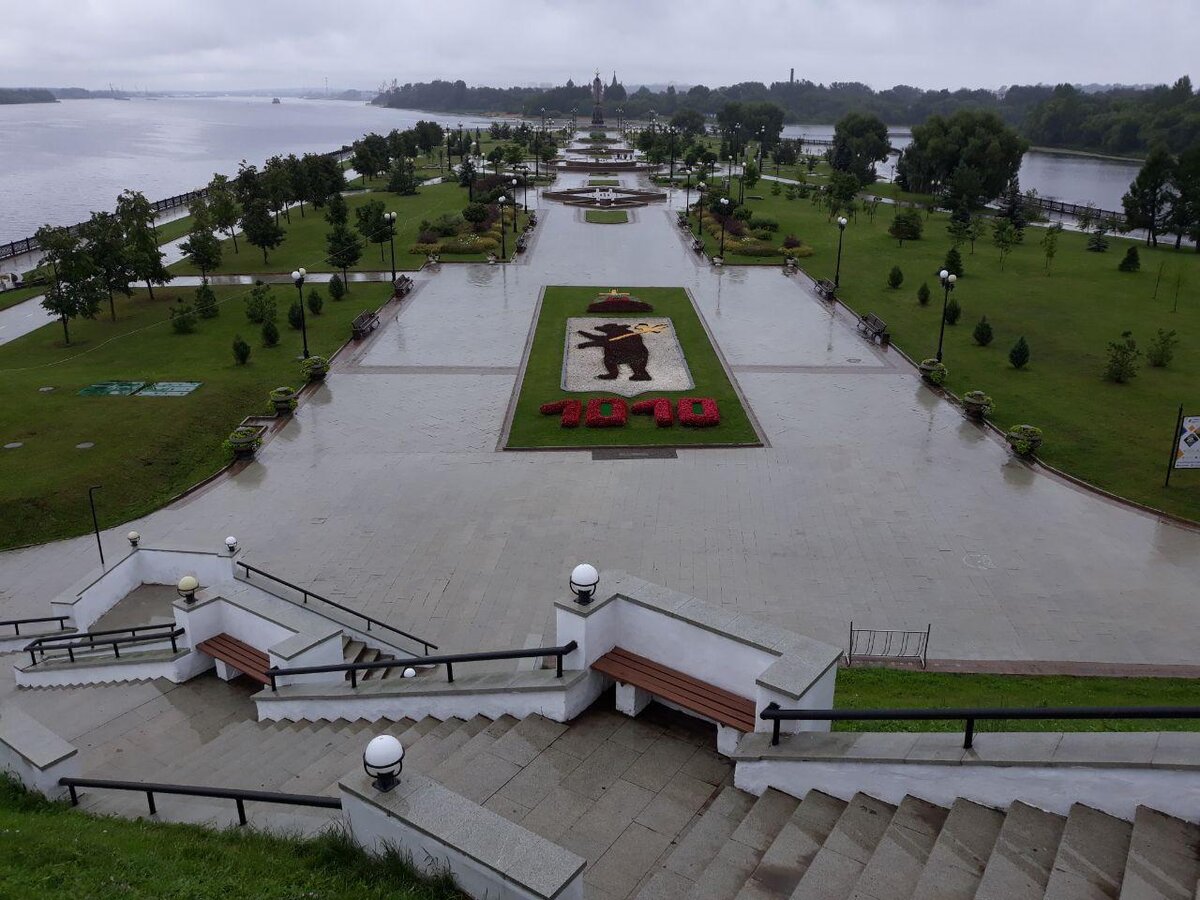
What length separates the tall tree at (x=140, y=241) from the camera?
34906mm

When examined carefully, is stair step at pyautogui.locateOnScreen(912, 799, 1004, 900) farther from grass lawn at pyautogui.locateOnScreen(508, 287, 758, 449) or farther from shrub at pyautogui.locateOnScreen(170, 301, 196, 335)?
shrub at pyautogui.locateOnScreen(170, 301, 196, 335)

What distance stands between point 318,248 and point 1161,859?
49.4 meters

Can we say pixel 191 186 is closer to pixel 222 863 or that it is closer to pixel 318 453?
pixel 318 453

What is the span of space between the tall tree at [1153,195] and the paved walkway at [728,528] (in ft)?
117

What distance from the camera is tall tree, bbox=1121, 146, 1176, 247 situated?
51000 millimetres

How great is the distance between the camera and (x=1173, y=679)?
12945 mm

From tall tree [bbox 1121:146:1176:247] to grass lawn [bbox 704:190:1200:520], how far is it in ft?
5.71

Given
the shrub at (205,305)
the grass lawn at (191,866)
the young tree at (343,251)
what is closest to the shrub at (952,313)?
the young tree at (343,251)

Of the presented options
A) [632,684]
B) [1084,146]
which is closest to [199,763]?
[632,684]

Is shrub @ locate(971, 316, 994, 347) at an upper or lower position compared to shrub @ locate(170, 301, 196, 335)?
upper

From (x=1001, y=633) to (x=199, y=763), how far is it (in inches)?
469

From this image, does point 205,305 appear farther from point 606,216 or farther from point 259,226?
point 606,216

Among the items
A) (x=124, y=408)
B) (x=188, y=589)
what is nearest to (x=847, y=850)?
(x=188, y=589)

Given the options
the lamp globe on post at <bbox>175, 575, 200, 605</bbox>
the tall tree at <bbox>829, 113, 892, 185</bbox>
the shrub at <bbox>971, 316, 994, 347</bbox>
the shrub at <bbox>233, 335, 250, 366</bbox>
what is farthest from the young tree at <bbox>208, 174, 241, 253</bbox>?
the tall tree at <bbox>829, 113, 892, 185</bbox>
